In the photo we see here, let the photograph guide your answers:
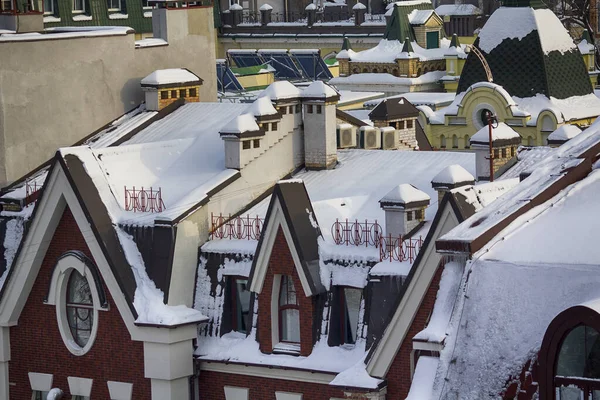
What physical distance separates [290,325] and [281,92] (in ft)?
20.7

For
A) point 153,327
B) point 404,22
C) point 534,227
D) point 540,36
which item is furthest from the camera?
point 404,22

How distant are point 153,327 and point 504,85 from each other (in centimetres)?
3259

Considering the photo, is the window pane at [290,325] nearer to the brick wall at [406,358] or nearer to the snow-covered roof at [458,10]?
the brick wall at [406,358]

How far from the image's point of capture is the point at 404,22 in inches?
3637

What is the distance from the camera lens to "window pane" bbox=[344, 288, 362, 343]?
114 ft

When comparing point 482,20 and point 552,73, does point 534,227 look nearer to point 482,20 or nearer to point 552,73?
point 552,73

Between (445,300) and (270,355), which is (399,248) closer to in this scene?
(270,355)

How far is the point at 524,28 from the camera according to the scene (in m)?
65.9

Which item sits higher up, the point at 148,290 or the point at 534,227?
the point at 534,227

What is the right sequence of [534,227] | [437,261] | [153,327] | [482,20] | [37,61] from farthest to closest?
[482,20]
[37,61]
[153,327]
[437,261]
[534,227]

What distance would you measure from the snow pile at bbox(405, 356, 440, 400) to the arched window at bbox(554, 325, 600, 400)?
81.9 inches

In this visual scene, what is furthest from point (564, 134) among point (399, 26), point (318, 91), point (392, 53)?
point (399, 26)

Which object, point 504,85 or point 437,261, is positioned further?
point 504,85

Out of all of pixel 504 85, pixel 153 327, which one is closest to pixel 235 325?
pixel 153 327
